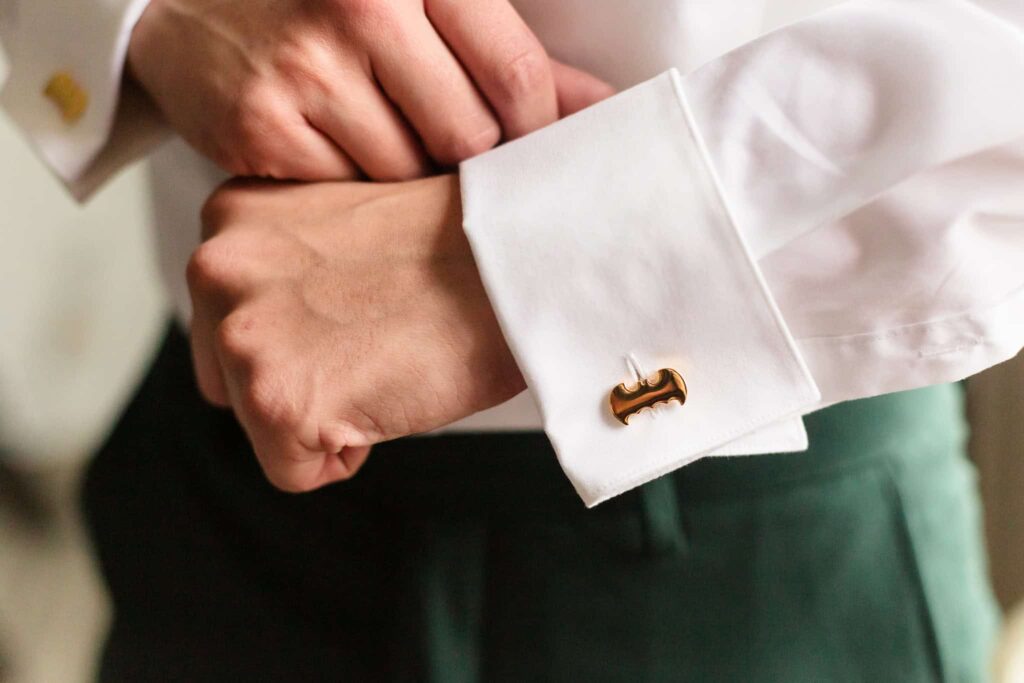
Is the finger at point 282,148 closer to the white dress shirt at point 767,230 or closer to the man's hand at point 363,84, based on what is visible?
the man's hand at point 363,84

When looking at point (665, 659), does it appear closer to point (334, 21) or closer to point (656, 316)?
point (656, 316)

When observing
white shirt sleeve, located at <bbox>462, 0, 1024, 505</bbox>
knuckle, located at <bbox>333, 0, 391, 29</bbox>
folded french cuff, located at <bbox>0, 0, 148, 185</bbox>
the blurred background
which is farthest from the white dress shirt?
the blurred background

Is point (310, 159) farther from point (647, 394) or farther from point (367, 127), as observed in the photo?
point (647, 394)

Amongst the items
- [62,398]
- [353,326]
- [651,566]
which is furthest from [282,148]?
[62,398]

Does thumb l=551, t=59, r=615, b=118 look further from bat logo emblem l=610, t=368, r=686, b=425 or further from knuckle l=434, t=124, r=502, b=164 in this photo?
bat logo emblem l=610, t=368, r=686, b=425

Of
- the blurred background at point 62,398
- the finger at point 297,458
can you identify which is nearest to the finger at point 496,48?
the finger at point 297,458

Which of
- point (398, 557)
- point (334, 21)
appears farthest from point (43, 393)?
point (334, 21)
